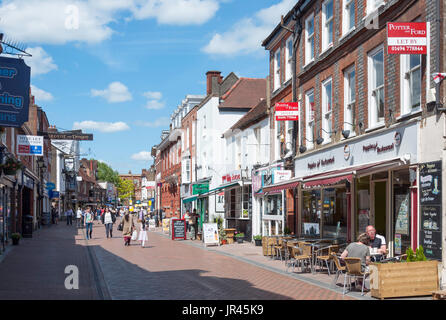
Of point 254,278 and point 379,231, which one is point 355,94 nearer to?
point 379,231

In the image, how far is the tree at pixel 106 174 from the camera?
14539 centimetres

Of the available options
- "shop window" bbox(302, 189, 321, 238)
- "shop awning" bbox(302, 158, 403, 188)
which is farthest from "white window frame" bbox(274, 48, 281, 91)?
"shop awning" bbox(302, 158, 403, 188)

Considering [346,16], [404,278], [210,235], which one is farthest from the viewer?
[210,235]

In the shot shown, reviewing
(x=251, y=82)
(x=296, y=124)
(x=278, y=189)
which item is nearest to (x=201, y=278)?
(x=278, y=189)

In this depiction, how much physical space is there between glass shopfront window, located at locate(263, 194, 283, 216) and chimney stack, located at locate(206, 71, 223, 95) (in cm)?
1403

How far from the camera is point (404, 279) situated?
10570 mm

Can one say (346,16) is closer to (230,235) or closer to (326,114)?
(326,114)

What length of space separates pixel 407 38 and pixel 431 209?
3900 millimetres

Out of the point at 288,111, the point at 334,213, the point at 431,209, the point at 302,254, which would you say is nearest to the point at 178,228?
the point at 288,111

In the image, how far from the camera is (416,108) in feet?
43.1

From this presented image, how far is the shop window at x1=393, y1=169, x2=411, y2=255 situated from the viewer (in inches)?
535

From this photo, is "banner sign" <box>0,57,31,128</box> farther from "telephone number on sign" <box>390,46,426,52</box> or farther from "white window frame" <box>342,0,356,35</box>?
"white window frame" <box>342,0,356,35</box>

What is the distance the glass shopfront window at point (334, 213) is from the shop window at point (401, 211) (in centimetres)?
349

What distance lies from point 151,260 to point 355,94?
852 cm
